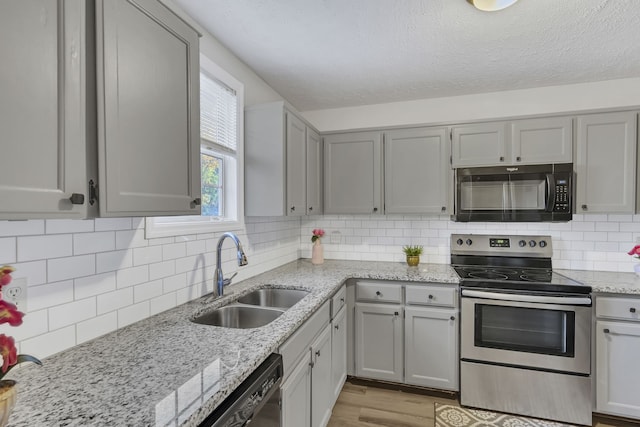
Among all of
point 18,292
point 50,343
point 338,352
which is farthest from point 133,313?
point 338,352

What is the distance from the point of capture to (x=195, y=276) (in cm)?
185

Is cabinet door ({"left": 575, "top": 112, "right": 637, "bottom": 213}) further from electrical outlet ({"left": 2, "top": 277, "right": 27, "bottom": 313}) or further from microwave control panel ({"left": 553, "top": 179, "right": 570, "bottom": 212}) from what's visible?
electrical outlet ({"left": 2, "top": 277, "right": 27, "bottom": 313})

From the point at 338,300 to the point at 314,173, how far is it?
1151 mm

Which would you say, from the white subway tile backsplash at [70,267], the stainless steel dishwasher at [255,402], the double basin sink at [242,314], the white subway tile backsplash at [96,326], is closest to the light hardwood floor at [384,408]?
the double basin sink at [242,314]

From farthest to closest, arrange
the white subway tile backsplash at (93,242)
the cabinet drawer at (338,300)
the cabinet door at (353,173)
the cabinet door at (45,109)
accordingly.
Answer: the cabinet door at (353,173), the cabinet drawer at (338,300), the white subway tile backsplash at (93,242), the cabinet door at (45,109)

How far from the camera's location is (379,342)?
8.60ft

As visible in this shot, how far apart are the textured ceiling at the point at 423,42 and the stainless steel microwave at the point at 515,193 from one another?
2.47ft

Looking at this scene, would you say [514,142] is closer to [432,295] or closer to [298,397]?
[432,295]

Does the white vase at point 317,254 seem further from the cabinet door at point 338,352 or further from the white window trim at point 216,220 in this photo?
the white window trim at point 216,220

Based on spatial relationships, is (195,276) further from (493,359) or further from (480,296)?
(493,359)

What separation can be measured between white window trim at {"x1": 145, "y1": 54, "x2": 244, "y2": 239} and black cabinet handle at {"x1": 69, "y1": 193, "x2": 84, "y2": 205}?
2.18 feet

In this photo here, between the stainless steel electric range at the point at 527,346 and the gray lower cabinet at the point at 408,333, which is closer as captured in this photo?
the stainless steel electric range at the point at 527,346

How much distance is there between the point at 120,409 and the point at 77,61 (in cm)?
94

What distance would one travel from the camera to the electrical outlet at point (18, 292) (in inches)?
40.1
